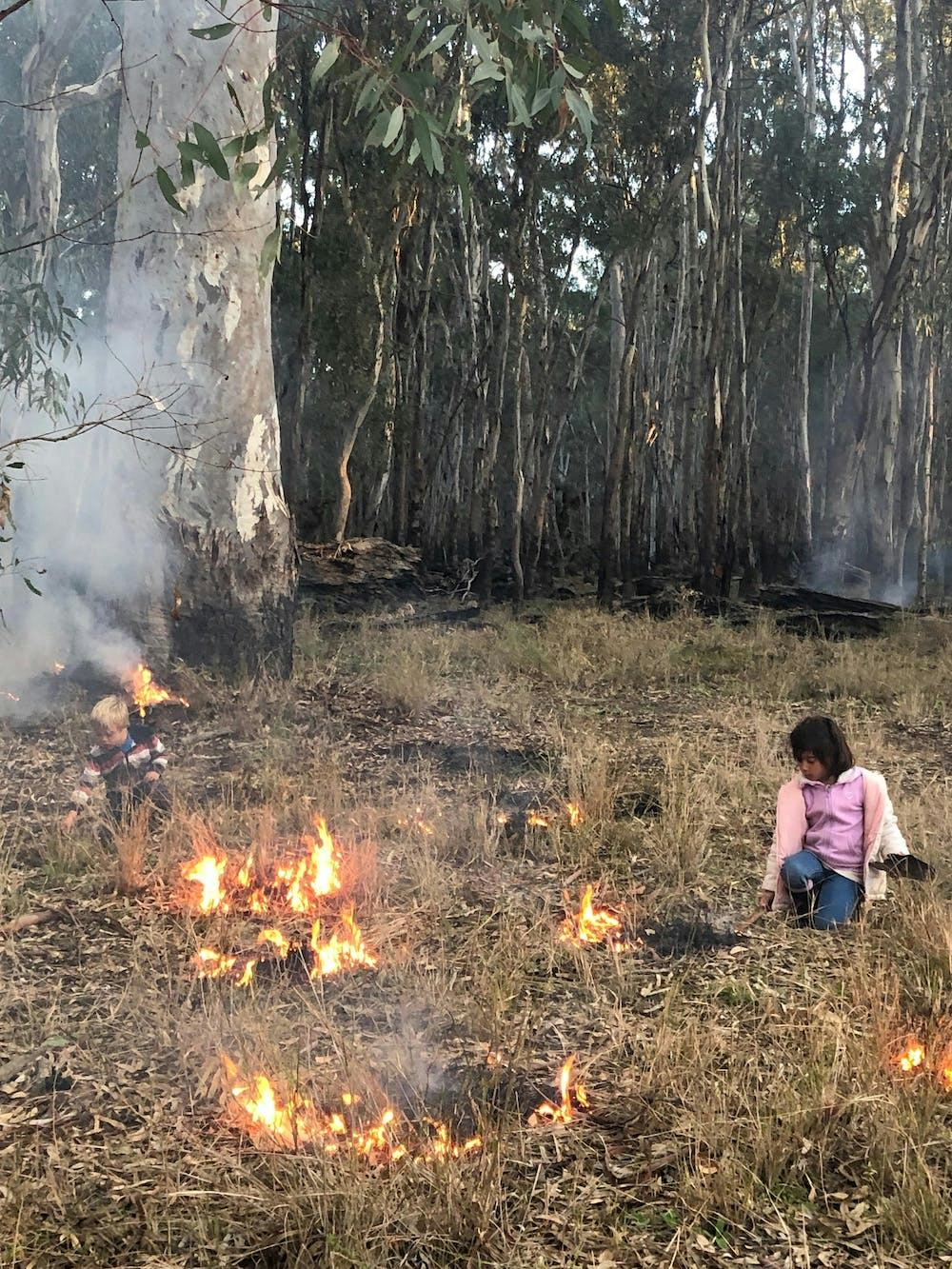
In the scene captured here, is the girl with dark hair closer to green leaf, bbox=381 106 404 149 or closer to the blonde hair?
green leaf, bbox=381 106 404 149

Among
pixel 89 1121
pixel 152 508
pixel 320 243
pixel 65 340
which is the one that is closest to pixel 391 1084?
pixel 89 1121

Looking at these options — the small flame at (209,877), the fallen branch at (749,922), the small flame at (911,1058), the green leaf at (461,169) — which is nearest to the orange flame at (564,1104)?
the small flame at (911,1058)

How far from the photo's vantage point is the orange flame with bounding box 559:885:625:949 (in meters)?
3.69

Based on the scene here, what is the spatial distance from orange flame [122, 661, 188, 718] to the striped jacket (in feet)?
3.47

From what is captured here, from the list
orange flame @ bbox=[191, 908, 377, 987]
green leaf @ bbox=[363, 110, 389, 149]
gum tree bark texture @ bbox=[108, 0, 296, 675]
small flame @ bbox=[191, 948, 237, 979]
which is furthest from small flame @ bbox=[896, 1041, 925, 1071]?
gum tree bark texture @ bbox=[108, 0, 296, 675]

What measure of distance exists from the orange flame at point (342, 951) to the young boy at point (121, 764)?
4.53 feet

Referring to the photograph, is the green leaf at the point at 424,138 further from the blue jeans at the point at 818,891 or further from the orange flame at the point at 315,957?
the blue jeans at the point at 818,891

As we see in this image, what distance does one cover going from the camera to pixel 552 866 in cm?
443

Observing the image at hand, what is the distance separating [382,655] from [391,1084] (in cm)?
626

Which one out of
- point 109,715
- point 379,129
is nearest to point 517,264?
point 109,715

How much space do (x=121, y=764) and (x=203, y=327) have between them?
3.32 m

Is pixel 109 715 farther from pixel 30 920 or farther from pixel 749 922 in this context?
pixel 749 922

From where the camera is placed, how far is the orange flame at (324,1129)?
2395 mm

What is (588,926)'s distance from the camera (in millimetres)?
3814
